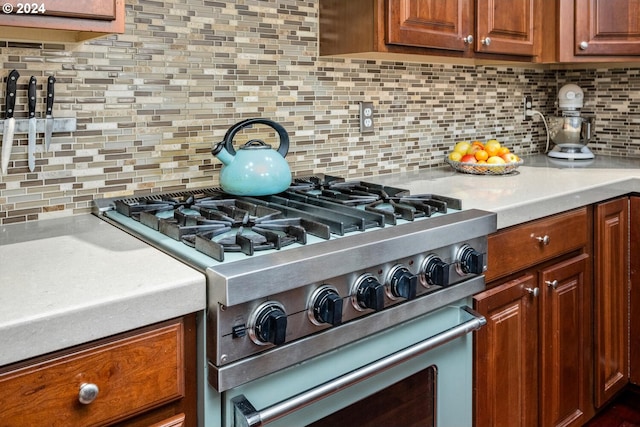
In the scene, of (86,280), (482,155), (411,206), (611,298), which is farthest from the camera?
(482,155)

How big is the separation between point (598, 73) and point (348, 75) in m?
1.46

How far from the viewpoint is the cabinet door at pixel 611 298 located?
6.63 feet

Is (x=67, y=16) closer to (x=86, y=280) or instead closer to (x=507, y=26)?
(x=86, y=280)

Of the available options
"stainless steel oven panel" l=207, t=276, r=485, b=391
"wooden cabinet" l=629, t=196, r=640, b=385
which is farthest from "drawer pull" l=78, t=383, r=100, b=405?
"wooden cabinet" l=629, t=196, r=640, b=385

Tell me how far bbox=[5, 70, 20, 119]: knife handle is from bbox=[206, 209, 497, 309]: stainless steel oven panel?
72cm

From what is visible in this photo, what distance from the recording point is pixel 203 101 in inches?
68.3

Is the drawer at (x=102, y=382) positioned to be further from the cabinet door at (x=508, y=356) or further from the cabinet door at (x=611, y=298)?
the cabinet door at (x=611, y=298)

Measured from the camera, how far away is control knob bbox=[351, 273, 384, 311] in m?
1.16

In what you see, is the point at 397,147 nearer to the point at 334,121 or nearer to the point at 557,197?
the point at 334,121

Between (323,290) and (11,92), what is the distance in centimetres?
87

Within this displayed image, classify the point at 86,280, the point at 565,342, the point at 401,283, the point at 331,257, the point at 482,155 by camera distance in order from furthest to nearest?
the point at 482,155, the point at 565,342, the point at 401,283, the point at 331,257, the point at 86,280

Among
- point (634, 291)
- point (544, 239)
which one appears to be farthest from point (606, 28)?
point (544, 239)

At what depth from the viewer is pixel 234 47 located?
179 centimetres

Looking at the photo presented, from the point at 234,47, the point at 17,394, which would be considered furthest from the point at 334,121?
the point at 17,394
